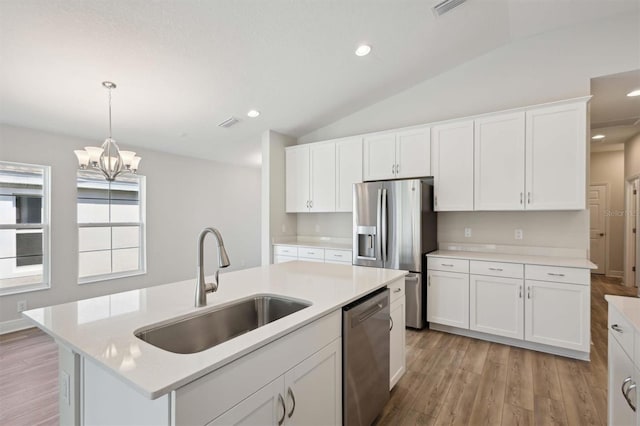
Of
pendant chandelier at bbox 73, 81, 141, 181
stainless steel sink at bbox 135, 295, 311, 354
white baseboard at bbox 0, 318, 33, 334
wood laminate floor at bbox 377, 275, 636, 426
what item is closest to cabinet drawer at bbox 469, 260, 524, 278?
wood laminate floor at bbox 377, 275, 636, 426

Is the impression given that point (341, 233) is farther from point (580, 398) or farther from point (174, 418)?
point (174, 418)

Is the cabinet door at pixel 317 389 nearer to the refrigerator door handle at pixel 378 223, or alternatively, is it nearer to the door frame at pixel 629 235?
the refrigerator door handle at pixel 378 223

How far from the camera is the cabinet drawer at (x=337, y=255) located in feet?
13.7

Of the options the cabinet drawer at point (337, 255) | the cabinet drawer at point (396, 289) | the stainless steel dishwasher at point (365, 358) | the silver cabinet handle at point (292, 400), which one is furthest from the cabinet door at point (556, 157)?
the silver cabinet handle at point (292, 400)

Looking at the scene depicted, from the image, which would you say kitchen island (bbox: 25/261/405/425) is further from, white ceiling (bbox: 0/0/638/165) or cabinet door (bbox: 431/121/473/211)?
cabinet door (bbox: 431/121/473/211)

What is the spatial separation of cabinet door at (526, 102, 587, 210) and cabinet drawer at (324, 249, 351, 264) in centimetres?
215

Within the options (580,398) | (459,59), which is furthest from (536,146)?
(580,398)

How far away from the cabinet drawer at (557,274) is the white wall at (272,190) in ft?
10.9

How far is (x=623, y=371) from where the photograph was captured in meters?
1.32

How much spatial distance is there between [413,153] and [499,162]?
0.96m

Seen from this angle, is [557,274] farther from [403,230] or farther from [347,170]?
[347,170]

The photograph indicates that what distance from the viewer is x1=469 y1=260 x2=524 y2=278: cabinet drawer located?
302cm

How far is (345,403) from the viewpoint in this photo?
1595 mm

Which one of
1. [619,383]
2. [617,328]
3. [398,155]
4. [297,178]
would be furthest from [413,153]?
[619,383]
